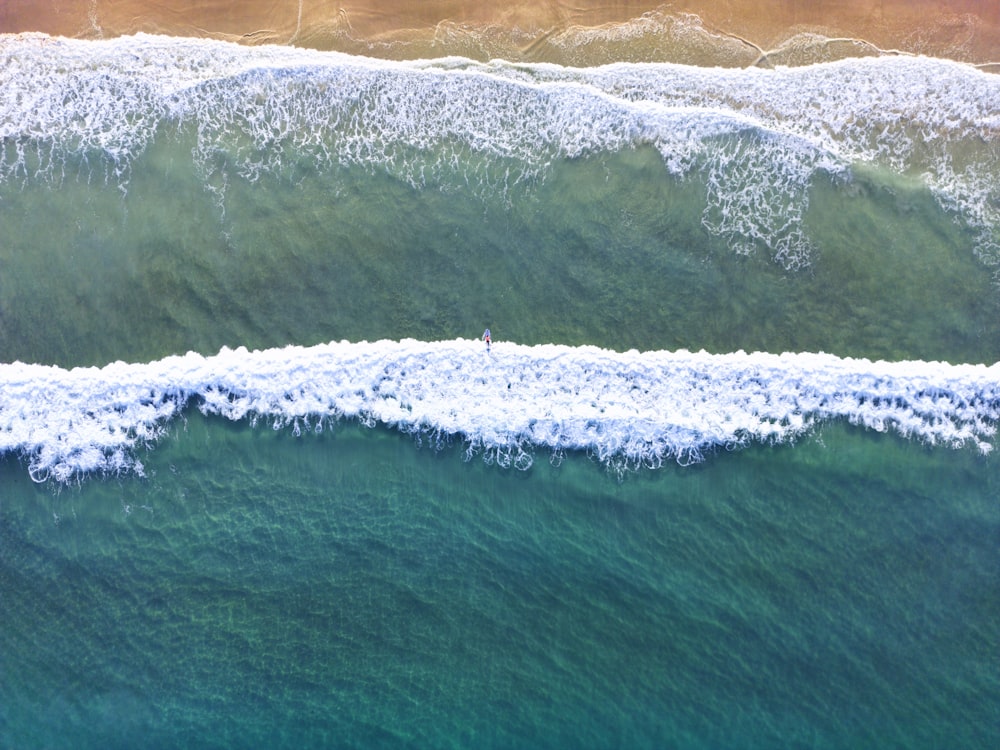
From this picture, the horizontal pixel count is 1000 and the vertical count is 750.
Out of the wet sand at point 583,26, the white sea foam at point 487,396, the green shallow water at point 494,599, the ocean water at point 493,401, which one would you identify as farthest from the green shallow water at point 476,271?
the wet sand at point 583,26

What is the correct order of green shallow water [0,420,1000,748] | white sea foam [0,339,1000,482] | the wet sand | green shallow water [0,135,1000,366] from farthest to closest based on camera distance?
the wet sand → green shallow water [0,135,1000,366] → white sea foam [0,339,1000,482] → green shallow water [0,420,1000,748]

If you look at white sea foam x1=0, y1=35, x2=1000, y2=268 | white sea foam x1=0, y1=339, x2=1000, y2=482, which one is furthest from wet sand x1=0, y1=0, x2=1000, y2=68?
white sea foam x1=0, y1=339, x2=1000, y2=482

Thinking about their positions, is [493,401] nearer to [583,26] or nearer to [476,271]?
[476,271]

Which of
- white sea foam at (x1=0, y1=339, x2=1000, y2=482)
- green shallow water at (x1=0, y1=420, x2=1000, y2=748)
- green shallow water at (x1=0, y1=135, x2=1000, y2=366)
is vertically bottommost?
green shallow water at (x1=0, y1=420, x2=1000, y2=748)

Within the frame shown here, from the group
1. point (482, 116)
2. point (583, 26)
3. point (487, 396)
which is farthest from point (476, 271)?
point (583, 26)

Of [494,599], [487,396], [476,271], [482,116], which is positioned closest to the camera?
[494,599]

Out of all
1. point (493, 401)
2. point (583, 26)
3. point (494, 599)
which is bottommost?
point (494, 599)

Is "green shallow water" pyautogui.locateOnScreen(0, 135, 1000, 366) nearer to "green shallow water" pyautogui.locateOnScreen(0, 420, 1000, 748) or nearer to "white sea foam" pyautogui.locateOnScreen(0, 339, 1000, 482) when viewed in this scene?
"white sea foam" pyautogui.locateOnScreen(0, 339, 1000, 482)
